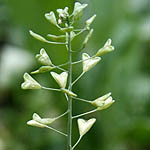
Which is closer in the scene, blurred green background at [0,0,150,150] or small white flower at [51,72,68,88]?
small white flower at [51,72,68,88]

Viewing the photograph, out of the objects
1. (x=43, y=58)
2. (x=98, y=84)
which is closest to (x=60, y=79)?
(x=43, y=58)

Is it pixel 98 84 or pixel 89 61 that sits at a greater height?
pixel 89 61

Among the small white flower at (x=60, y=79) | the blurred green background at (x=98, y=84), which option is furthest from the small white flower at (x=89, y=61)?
the blurred green background at (x=98, y=84)

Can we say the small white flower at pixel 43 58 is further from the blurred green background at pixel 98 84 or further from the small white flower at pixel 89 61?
the blurred green background at pixel 98 84

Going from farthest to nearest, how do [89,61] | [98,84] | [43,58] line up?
1. [98,84]
2. [89,61]
3. [43,58]

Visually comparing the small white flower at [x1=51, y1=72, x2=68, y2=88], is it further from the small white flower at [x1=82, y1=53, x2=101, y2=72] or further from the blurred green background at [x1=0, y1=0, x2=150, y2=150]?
the blurred green background at [x1=0, y1=0, x2=150, y2=150]

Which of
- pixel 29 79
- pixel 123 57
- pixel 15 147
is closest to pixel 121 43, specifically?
pixel 123 57

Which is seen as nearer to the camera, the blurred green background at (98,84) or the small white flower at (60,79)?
the small white flower at (60,79)

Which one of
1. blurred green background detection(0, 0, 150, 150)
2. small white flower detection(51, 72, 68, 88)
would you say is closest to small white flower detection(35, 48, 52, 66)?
small white flower detection(51, 72, 68, 88)

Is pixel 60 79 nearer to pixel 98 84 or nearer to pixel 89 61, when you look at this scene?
pixel 89 61
